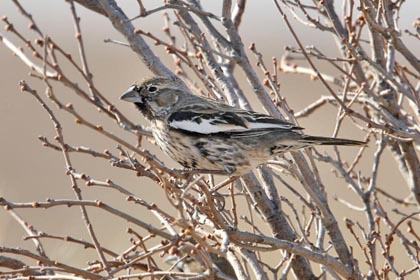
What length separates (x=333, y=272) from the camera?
4.79 metres

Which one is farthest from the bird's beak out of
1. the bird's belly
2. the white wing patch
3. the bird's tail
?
the bird's tail

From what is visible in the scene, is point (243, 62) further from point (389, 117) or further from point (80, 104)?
point (80, 104)

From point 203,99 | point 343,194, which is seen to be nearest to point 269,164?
point 203,99

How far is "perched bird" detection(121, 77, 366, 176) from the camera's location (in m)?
5.00

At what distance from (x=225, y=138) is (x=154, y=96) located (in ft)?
2.11

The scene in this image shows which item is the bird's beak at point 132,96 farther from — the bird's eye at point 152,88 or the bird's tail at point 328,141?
the bird's tail at point 328,141

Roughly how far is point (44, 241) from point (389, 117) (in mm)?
8149

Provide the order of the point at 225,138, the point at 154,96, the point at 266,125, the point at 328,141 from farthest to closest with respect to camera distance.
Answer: the point at 154,96 < the point at 225,138 < the point at 266,125 < the point at 328,141

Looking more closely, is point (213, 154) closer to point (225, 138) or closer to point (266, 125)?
point (225, 138)

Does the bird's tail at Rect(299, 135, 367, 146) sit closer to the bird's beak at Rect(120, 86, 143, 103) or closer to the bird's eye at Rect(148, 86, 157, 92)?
the bird's eye at Rect(148, 86, 157, 92)

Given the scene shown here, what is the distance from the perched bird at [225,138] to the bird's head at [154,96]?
0.35 ft

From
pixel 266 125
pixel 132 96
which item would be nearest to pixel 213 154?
pixel 266 125

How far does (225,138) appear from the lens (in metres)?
5.12

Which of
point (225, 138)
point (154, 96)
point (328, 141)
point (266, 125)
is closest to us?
point (328, 141)
